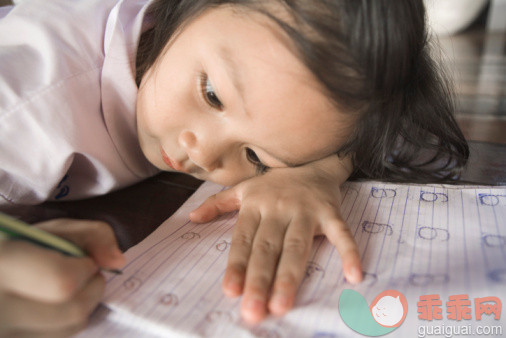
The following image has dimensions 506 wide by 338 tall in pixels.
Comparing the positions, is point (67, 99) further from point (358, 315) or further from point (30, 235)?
point (358, 315)

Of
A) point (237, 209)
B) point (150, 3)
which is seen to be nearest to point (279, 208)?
point (237, 209)

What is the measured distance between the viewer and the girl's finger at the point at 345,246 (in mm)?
363

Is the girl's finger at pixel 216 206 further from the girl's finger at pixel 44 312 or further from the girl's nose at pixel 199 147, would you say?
the girl's finger at pixel 44 312

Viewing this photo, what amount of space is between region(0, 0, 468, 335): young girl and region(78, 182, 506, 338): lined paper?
0.02 m

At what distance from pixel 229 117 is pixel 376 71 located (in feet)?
0.59

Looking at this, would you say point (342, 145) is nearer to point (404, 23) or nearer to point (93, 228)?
point (404, 23)

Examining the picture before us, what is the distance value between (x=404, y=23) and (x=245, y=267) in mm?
325

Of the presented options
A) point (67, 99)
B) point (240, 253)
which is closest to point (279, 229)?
point (240, 253)

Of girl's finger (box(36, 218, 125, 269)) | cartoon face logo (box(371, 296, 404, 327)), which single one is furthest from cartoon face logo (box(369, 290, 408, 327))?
girl's finger (box(36, 218, 125, 269))

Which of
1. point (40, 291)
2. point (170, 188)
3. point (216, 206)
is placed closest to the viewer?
point (40, 291)

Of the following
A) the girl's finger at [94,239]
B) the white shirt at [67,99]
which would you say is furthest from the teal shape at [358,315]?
the white shirt at [67,99]

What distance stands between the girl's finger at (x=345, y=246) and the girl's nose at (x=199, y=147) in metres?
0.17

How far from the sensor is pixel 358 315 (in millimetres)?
325

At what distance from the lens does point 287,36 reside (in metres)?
0.43
